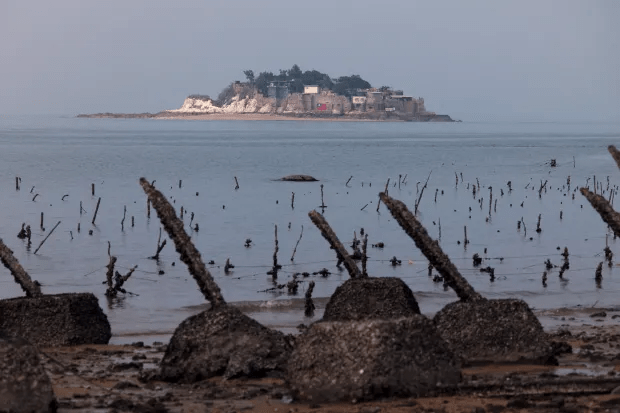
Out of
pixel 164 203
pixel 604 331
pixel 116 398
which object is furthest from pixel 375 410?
pixel 604 331

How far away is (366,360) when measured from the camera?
10508mm

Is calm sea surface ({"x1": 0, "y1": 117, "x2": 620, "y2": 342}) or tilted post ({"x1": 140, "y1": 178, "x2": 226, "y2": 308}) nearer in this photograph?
tilted post ({"x1": 140, "y1": 178, "x2": 226, "y2": 308})

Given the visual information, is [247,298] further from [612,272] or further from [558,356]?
[558,356]

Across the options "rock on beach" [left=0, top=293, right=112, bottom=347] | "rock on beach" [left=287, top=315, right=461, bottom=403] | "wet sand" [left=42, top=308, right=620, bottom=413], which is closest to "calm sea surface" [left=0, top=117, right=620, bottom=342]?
"rock on beach" [left=0, top=293, right=112, bottom=347]

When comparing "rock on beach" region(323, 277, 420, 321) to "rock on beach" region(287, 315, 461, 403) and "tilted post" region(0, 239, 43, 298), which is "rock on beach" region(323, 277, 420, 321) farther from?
"rock on beach" region(287, 315, 461, 403)

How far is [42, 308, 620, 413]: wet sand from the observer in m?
10.5

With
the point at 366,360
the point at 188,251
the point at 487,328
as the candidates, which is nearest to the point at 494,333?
the point at 487,328

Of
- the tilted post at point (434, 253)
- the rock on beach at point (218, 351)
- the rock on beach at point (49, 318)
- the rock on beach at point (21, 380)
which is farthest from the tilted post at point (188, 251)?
the rock on beach at point (49, 318)

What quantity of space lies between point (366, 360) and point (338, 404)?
19.1 inches

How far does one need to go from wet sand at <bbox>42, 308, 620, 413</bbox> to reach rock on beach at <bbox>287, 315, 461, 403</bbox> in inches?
5.0

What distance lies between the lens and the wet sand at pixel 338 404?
10492mm

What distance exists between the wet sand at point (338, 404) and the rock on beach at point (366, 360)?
0.42ft

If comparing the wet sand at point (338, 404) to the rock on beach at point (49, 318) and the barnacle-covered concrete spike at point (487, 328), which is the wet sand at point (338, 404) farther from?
the rock on beach at point (49, 318)

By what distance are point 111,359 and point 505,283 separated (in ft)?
51.5
